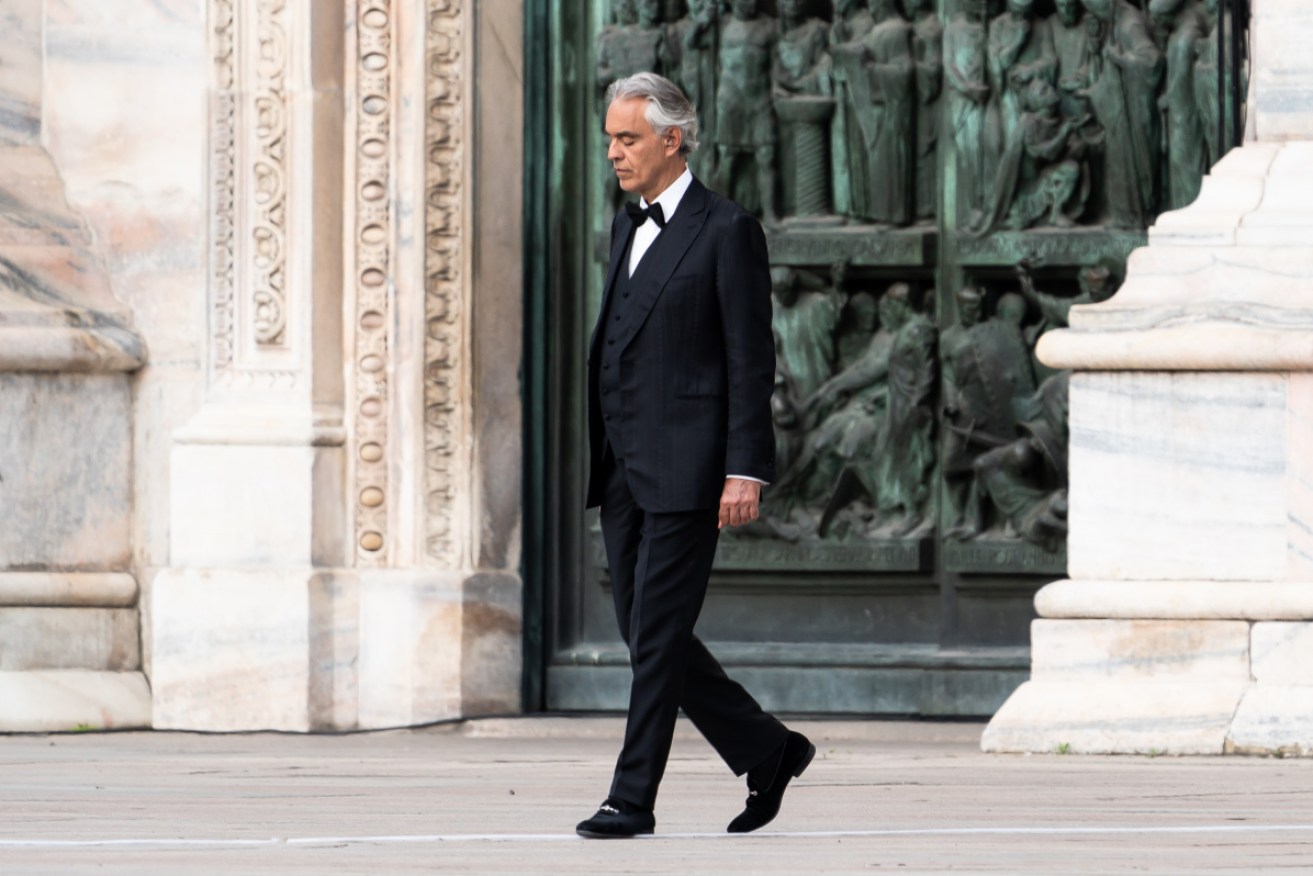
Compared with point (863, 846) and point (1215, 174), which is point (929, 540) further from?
point (863, 846)

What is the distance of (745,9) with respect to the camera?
12156mm

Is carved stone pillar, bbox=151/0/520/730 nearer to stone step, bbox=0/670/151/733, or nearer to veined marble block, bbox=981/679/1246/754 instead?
stone step, bbox=0/670/151/733

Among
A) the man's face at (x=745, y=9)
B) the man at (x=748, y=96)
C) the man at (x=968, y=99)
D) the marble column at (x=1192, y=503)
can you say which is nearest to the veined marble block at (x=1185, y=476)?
the marble column at (x=1192, y=503)

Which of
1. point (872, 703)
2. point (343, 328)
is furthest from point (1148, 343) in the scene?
point (343, 328)

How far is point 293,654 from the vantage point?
459 inches

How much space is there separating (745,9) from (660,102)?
181 inches

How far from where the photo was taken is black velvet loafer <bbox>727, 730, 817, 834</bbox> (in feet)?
25.6

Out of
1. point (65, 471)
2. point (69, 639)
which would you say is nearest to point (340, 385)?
point (65, 471)

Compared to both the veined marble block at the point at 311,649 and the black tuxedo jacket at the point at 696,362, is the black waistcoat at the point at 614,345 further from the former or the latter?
the veined marble block at the point at 311,649

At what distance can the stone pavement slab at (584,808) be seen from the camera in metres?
7.16

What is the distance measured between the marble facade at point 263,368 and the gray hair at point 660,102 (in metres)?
4.25

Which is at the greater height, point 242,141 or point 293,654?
point 242,141

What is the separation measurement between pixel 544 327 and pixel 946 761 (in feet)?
9.72

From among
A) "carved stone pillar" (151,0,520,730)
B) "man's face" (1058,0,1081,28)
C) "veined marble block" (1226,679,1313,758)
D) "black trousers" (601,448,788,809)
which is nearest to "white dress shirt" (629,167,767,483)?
"black trousers" (601,448,788,809)
